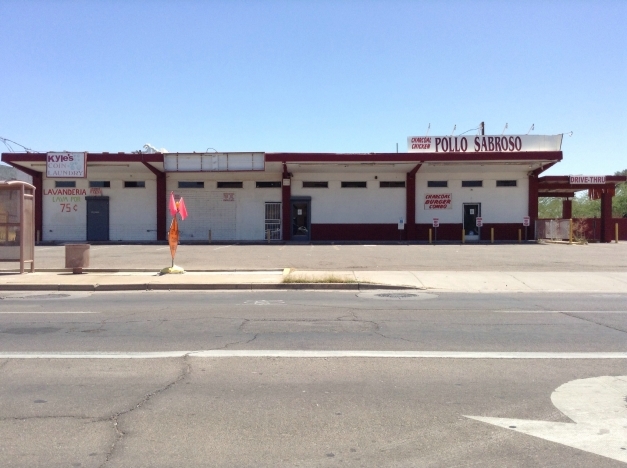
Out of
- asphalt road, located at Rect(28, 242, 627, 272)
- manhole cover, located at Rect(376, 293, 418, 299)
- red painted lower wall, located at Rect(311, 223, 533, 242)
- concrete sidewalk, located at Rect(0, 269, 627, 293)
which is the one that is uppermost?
red painted lower wall, located at Rect(311, 223, 533, 242)

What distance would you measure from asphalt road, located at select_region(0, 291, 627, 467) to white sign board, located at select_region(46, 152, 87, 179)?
25403 millimetres

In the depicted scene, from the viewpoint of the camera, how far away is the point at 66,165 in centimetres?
3569

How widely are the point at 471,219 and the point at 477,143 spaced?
5189 mm

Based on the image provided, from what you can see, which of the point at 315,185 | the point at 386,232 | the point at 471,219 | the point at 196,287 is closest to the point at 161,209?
the point at 315,185

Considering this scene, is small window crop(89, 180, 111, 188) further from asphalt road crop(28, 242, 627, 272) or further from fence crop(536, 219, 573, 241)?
fence crop(536, 219, 573, 241)

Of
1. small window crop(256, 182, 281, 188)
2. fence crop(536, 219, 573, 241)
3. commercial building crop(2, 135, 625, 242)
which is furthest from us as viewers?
small window crop(256, 182, 281, 188)

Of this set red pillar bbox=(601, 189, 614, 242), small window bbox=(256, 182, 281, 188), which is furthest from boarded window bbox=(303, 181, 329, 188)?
red pillar bbox=(601, 189, 614, 242)

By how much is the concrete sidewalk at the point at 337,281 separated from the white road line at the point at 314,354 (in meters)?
7.82

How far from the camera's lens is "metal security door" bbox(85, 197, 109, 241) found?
39.0 m

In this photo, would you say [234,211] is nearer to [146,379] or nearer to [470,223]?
[470,223]

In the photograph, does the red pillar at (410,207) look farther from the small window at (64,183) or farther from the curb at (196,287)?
the curb at (196,287)

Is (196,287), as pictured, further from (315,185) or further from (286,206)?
(315,185)

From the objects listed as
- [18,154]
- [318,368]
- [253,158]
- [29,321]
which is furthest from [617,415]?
[18,154]

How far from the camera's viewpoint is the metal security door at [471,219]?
38.5m
